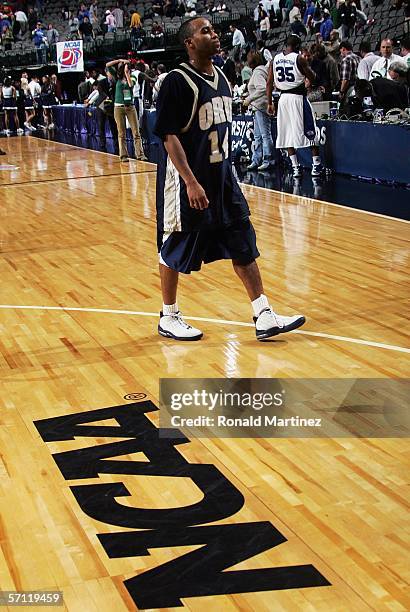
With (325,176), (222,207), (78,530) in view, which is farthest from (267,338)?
(325,176)

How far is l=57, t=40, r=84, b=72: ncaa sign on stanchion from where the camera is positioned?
76.1 ft

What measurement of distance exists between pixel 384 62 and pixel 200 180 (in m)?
7.75

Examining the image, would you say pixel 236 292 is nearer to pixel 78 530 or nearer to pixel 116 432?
pixel 116 432

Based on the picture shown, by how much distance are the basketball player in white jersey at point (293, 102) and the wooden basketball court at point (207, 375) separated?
8.40 ft

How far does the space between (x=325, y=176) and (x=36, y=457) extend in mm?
8750

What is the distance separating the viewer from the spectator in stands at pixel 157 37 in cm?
2798

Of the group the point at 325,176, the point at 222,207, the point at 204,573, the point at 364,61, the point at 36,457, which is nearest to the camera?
the point at 204,573

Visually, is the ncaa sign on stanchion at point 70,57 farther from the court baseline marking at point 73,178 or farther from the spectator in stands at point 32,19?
the spectator in stands at point 32,19

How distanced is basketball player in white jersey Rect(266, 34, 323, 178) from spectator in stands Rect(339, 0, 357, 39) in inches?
340

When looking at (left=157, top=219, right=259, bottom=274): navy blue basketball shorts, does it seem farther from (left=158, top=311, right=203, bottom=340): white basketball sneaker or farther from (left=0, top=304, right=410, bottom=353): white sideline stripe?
(left=0, top=304, right=410, bottom=353): white sideline stripe

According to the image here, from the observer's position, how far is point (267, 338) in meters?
5.05

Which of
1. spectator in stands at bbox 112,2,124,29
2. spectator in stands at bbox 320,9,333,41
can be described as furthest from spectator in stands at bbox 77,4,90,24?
spectator in stands at bbox 320,9,333,41

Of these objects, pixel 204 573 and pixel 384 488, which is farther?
pixel 384 488

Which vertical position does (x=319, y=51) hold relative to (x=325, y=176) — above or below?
above
